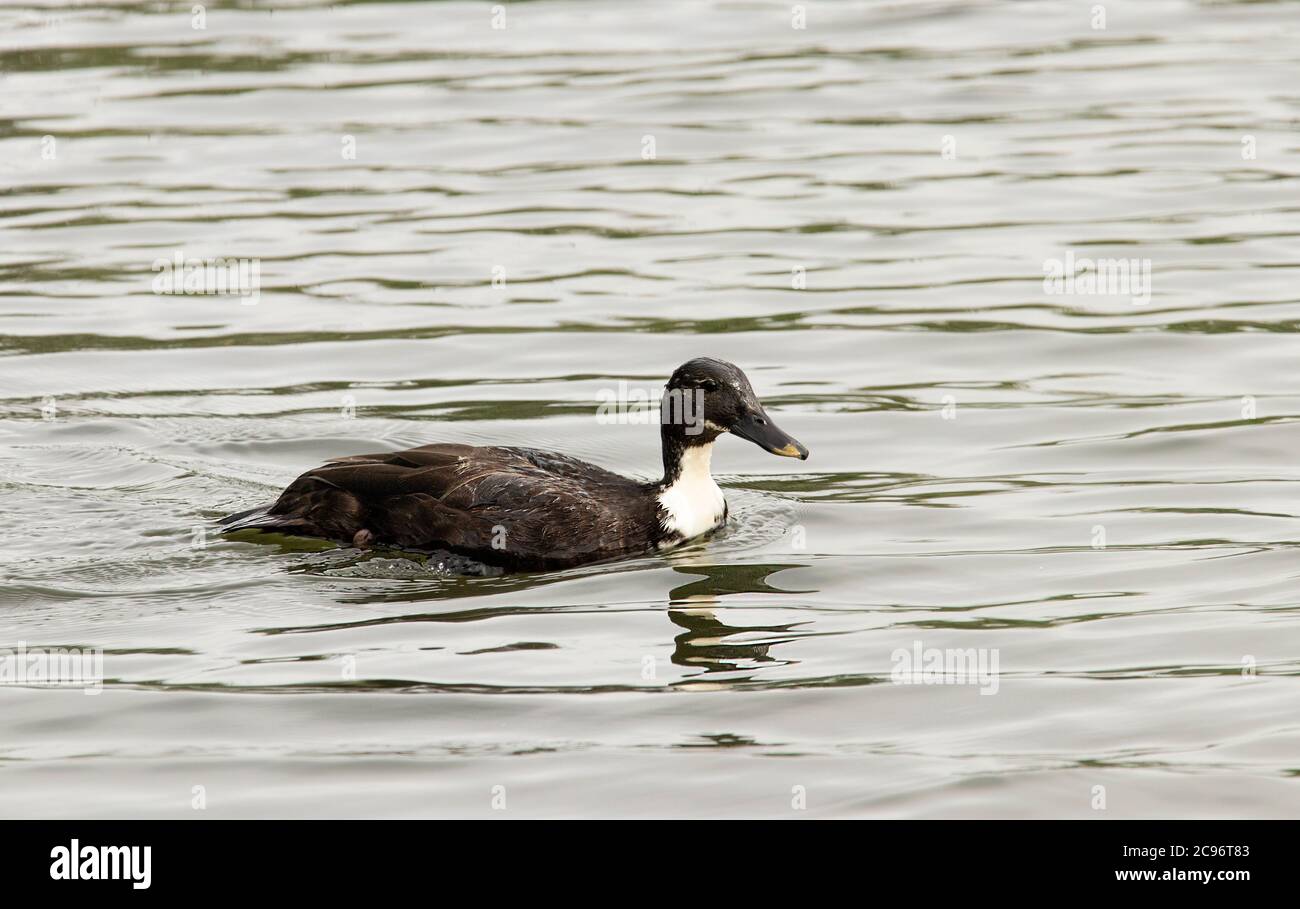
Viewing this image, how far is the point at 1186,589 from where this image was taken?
32.4 feet

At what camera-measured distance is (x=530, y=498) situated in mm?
10555

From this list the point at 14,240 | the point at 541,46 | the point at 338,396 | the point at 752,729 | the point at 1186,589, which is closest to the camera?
the point at 752,729

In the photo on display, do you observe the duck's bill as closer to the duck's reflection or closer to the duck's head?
the duck's head

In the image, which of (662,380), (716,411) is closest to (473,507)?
(716,411)

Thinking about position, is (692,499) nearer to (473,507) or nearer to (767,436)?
(767,436)

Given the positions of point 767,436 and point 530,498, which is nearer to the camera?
point 530,498

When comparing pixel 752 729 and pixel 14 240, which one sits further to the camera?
pixel 14 240

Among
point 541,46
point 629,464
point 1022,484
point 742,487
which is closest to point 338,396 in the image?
point 629,464

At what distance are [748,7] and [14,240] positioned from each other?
1015 centimetres

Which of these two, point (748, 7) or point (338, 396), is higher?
point (748, 7)

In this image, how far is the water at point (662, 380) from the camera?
26.8 ft

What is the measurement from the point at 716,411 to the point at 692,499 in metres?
0.47

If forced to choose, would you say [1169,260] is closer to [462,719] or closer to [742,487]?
[742,487]

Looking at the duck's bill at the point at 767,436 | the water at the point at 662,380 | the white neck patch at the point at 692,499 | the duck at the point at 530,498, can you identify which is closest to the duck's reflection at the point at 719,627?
the water at the point at 662,380
